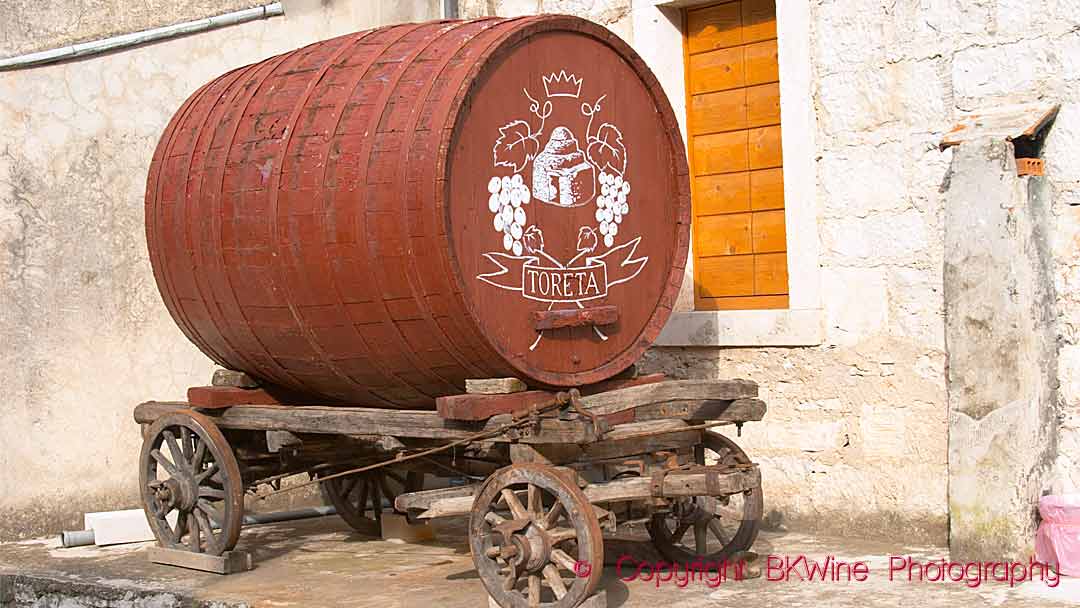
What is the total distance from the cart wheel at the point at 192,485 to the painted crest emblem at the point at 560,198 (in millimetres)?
1683

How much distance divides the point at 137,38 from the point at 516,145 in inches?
132

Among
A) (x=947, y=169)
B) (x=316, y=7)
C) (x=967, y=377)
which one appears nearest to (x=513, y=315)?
(x=967, y=377)

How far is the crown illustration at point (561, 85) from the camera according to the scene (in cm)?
546

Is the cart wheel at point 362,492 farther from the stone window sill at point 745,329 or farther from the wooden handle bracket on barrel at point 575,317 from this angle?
the wooden handle bracket on barrel at point 575,317

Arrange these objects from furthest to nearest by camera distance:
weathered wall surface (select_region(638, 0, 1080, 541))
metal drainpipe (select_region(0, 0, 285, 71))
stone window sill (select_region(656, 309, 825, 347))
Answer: metal drainpipe (select_region(0, 0, 285, 71))
stone window sill (select_region(656, 309, 825, 347))
weathered wall surface (select_region(638, 0, 1080, 541))

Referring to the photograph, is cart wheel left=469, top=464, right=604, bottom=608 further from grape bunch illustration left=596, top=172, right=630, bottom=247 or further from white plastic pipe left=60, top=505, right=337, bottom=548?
white plastic pipe left=60, top=505, right=337, bottom=548

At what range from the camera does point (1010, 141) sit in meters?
5.77

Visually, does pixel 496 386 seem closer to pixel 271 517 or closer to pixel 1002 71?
pixel 1002 71

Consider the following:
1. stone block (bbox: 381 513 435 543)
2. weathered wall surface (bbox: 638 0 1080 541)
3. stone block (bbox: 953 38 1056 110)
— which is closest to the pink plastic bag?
weathered wall surface (bbox: 638 0 1080 541)

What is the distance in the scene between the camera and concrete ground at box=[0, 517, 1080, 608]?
538 centimetres

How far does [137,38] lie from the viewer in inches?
305

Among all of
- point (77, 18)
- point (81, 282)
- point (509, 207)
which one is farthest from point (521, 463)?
point (77, 18)

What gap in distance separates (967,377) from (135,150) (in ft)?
15.3

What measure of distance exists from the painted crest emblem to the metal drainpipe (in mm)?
3243
